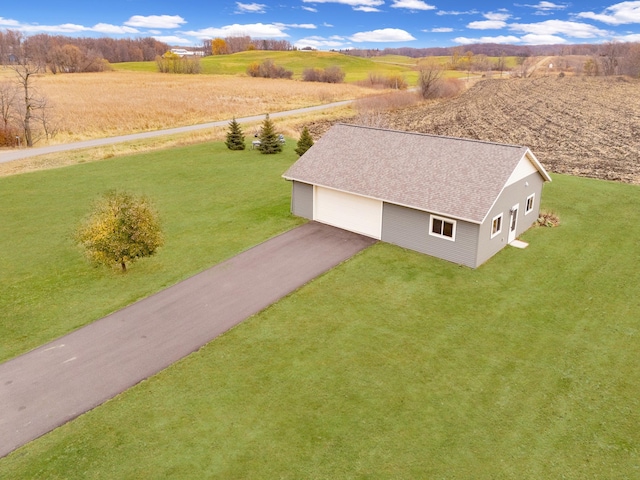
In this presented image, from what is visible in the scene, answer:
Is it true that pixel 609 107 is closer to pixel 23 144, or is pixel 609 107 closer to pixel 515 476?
pixel 515 476

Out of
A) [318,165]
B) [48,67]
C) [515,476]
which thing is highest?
[48,67]

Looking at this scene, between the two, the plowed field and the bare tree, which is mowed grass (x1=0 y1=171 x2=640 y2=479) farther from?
the bare tree

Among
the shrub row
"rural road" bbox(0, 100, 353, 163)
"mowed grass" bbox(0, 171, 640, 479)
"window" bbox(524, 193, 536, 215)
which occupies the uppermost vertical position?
the shrub row

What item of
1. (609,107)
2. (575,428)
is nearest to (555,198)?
(575,428)

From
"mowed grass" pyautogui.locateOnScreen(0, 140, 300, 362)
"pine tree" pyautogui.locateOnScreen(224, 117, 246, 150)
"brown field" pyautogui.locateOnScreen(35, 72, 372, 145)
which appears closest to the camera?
"mowed grass" pyautogui.locateOnScreen(0, 140, 300, 362)

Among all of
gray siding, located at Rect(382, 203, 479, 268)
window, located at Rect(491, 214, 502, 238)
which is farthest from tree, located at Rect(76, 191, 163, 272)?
window, located at Rect(491, 214, 502, 238)
